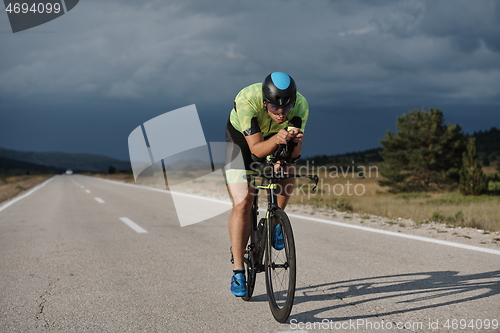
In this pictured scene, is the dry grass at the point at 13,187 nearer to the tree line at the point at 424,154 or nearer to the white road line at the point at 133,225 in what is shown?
the white road line at the point at 133,225

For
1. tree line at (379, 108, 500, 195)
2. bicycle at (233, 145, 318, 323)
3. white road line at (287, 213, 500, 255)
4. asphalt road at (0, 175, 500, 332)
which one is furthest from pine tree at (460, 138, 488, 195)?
bicycle at (233, 145, 318, 323)

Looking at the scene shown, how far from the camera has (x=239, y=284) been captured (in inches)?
142

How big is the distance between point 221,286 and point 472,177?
28.6 meters

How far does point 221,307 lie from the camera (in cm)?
358

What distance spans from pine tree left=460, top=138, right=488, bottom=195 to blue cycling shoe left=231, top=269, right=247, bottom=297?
2854 cm

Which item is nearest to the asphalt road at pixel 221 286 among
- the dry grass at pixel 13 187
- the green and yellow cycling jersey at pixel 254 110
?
the green and yellow cycling jersey at pixel 254 110

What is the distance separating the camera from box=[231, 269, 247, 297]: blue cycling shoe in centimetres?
361

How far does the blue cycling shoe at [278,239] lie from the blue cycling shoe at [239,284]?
51 cm

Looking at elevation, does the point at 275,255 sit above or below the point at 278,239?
below

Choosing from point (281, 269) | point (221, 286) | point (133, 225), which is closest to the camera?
point (281, 269)

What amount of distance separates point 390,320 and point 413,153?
125 feet

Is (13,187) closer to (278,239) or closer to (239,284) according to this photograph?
(239,284)

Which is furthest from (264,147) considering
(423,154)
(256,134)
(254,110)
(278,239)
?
(423,154)

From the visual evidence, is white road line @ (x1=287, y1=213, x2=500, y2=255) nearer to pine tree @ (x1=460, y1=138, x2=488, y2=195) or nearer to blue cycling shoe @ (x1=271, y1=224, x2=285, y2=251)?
blue cycling shoe @ (x1=271, y1=224, x2=285, y2=251)
